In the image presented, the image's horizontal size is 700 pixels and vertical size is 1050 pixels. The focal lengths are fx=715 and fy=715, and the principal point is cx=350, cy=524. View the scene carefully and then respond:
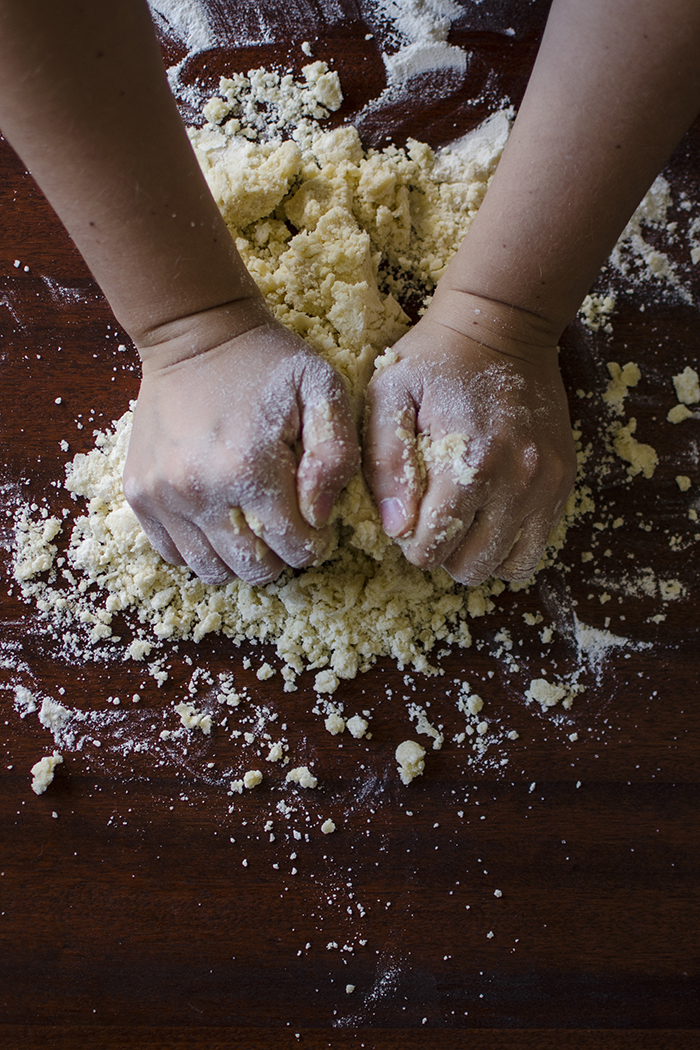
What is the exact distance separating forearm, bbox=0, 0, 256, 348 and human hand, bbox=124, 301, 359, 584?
0.03 meters

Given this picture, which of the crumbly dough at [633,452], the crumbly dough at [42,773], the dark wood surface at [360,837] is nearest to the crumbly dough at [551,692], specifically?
the dark wood surface at [360,837]

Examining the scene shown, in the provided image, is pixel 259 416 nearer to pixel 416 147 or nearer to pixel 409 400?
pixel 409 400

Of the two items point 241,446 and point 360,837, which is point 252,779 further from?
point 241,446

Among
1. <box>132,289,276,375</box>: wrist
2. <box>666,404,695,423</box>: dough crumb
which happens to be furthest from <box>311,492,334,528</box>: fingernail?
<box>666,404,695,423</box>: dough crumb

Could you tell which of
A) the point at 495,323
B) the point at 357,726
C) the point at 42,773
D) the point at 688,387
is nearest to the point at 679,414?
the point at 688,387

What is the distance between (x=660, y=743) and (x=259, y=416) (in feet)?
1.60

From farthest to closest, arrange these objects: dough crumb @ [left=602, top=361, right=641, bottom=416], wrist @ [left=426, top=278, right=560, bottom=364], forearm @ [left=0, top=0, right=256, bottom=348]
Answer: dough crumb @ [left=602, top=361, right=641, bottom=416], wrist @ [left=426, top=278, right=560, bottom=364], forearm @ [left=0, top=0, right=256, bottom=348]

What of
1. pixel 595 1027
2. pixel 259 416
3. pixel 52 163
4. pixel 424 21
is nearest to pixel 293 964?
pixel 595 1027

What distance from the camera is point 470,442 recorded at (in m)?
Result: 0.57

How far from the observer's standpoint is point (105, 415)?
0.70 meters

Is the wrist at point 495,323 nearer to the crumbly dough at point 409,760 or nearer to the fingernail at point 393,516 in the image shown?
the fingernail at point 393,516

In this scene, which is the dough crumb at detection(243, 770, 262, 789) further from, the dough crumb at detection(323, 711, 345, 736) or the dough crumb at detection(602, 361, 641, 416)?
the dough crumb at detection(602, 361, 641, 416)

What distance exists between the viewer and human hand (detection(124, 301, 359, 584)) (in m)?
0.55

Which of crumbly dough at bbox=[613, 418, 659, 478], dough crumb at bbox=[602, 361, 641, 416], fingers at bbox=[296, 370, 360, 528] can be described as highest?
fingers at bbox=[296, 370, 360, 528]
